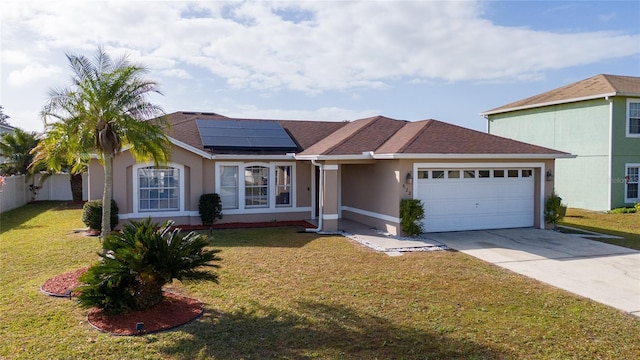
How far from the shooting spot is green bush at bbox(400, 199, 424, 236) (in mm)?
13305

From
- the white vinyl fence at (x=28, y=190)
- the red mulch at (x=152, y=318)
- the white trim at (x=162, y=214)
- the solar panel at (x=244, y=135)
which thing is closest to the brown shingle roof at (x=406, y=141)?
the solar panel at (x=244, y=135)

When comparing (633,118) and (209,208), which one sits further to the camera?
(633,118)

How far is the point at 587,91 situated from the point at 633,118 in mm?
2382

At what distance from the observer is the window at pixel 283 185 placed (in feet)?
56.5

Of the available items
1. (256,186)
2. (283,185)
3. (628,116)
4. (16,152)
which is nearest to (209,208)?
(256,186)

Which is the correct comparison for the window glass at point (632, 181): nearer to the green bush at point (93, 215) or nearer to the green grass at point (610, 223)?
the green grass at point (610, 223)

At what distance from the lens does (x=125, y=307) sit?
6.84m

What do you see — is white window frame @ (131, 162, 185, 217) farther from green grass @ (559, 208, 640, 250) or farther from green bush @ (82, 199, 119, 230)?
green grass @ (559, 208, 640, 250)

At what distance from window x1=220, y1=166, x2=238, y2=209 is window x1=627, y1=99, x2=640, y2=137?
729 inches

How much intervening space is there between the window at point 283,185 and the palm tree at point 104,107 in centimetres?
770

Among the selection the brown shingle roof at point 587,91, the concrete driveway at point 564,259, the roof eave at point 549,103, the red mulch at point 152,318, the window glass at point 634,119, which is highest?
the brown shingle roof at point 587,91

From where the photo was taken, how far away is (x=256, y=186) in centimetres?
1686

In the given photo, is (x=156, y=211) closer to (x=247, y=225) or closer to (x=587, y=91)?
(x=247, y=225)

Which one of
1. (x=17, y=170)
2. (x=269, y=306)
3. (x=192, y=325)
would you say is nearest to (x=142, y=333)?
(x=192, y=325)
